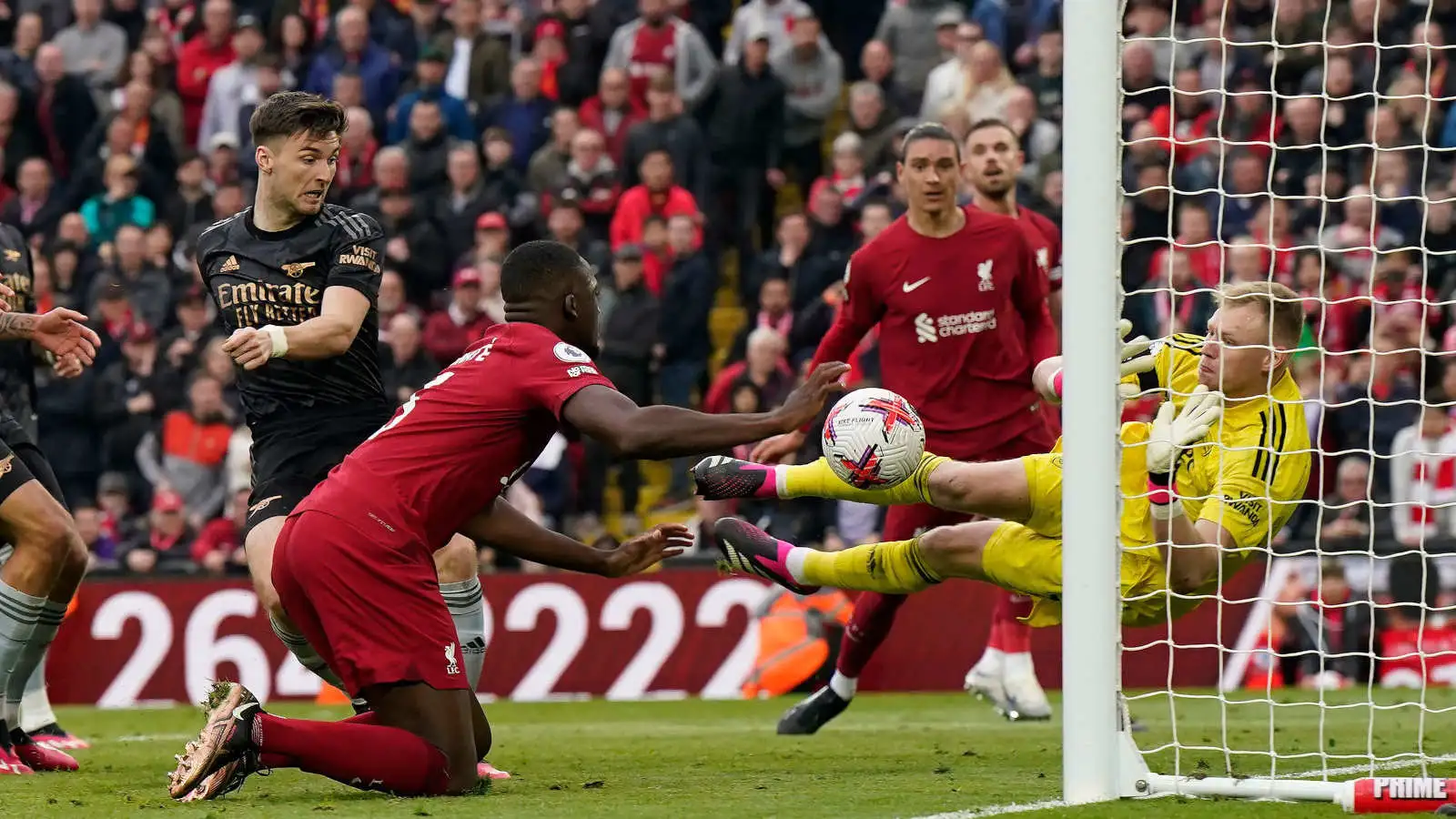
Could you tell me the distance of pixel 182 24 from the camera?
60.6 feet

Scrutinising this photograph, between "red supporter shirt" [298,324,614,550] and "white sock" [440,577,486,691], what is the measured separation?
933 millimetres

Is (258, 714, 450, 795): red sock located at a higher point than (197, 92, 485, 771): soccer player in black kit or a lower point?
lower

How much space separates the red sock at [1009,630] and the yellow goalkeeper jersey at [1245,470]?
103 inches

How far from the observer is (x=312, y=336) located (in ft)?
22.2

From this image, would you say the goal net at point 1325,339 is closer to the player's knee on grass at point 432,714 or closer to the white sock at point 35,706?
the player's knee on grass at point 432,714

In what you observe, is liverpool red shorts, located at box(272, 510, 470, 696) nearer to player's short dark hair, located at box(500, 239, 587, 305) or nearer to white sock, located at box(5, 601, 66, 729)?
player's short dark hair, located at box(500, 239, 587, 305)

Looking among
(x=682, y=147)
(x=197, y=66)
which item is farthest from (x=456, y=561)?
(x=197, y=66)

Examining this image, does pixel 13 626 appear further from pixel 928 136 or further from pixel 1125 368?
pixel 928 136

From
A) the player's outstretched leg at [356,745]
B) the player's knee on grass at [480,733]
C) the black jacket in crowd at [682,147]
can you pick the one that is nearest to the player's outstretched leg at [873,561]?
the player's knee on grass at [480,733]

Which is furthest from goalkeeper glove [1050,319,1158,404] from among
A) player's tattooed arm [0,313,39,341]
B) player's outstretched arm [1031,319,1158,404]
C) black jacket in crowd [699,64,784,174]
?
black jacket in crowd [699,64,784,174]

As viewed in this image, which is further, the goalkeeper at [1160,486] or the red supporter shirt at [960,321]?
the red supporter shirt at [960,321]

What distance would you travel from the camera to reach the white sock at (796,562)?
7.42 m

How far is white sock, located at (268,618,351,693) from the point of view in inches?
271

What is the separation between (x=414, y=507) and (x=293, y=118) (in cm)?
183
